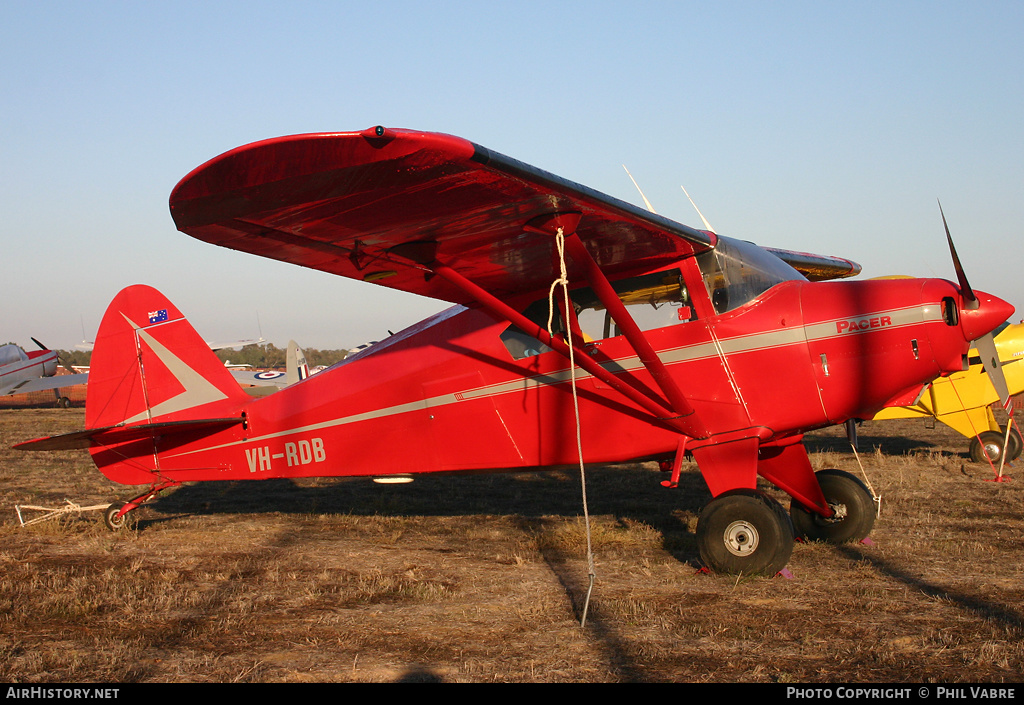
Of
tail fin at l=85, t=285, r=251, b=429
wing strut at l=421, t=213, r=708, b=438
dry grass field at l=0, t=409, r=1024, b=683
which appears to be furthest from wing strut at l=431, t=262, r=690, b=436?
tail fin at l=85, t=285, r=251, b=429

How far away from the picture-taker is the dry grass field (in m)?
3.76

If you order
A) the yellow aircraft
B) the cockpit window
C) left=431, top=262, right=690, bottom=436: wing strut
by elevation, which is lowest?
the yellow aircraft

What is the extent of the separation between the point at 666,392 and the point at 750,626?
1800mm

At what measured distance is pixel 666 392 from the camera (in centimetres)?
552

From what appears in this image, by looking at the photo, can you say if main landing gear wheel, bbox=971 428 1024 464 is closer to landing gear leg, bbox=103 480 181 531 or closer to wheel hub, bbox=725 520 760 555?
wheel hub, bbox=725 520 760 555

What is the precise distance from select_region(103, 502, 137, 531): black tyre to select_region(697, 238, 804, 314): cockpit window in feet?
20.7

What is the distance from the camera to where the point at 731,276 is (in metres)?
5.83

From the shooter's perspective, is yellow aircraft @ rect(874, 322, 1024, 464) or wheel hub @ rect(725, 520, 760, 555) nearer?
wheel hub @ rect(725, 520, 760, 555)

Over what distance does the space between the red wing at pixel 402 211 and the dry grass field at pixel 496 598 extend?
7.80ft

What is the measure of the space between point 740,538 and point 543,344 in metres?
2.18

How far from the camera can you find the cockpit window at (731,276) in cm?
580

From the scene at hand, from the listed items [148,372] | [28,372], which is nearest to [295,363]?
[148,372]

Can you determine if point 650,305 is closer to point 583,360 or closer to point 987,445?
point 583,360
